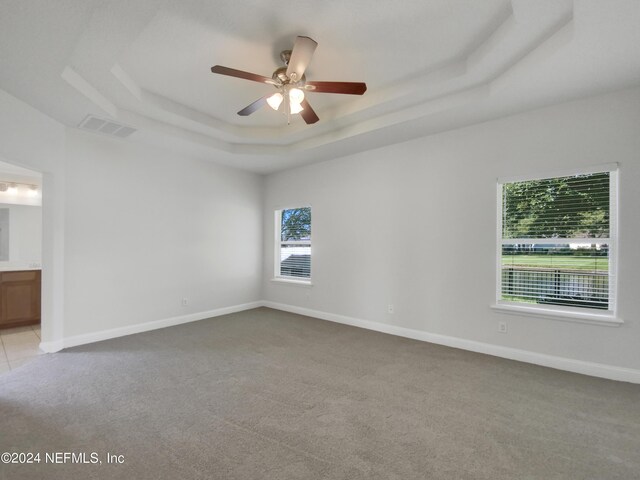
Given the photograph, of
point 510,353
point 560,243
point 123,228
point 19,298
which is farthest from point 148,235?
point 560,243

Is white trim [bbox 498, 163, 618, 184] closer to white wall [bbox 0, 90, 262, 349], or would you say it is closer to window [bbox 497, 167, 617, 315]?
window [bbox 497, 167, 617, 315]

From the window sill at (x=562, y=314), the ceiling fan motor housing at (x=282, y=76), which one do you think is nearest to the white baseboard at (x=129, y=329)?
the ceiling fan motor housing at (x=282, y=76)

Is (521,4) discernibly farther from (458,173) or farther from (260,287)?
(260,287)

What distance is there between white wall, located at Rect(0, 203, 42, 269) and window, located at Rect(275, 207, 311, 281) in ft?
13.3

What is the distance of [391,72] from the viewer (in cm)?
301

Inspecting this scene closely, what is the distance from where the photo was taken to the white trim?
2904 mm

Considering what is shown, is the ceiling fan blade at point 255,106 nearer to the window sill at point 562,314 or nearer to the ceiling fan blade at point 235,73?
the ceiling fan blade at point 235,73

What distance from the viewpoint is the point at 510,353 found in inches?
133

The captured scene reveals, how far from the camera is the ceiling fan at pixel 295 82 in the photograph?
2299mm

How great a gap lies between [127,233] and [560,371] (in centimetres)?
541

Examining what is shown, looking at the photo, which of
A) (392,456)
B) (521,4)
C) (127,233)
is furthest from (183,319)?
(521,4)

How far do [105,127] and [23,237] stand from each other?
320cm

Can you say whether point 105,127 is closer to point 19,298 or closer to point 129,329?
point 129,329

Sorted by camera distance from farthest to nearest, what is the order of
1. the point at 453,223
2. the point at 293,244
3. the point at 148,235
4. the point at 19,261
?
the point at 293,244, the point at 19,261, the point at 148,235, the point at 453,223
